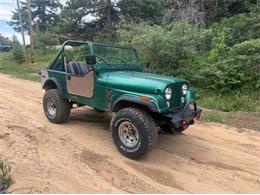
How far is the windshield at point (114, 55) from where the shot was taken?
19.7 feet

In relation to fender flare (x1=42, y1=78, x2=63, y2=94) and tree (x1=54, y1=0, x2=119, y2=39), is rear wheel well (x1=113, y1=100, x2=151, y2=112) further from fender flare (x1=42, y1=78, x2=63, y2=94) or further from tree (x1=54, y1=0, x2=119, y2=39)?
tree (x1=54, y1=0, x2=119, y2=39)

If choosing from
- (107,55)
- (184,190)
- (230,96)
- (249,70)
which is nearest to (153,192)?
(184,190)

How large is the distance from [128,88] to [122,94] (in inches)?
6.2

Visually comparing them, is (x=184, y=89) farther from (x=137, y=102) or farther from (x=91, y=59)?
(x=91, y=59)

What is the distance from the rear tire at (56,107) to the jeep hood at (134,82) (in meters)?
1.39

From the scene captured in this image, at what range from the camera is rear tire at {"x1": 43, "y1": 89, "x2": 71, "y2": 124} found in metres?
6.60

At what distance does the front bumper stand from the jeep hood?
486mm

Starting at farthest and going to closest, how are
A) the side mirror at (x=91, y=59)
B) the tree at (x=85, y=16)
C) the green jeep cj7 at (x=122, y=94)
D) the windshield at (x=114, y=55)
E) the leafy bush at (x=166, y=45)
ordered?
the tree at (x=85, y=16) < the leafy bush at (x=166, y=45) < the windshield at (x=114, y=55) < the side mirror at (x=91, y=59) < the green jeep cj7 at (x=122, y=94)

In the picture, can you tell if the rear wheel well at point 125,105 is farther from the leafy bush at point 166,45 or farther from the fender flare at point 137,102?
the leafy bush at point 166,45

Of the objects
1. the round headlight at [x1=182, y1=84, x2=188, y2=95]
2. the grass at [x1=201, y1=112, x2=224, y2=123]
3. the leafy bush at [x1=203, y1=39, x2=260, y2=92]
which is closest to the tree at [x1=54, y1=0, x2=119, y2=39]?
the leafy bush at [x1=203, y1=39, x2=260, y2=92]

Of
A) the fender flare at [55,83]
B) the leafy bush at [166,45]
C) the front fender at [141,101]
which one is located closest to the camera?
the front fender at [141,101]

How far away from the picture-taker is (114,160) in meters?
4.98

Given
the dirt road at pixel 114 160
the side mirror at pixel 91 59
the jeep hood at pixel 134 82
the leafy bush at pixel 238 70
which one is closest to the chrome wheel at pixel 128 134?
the dirt road at pixel 114 160

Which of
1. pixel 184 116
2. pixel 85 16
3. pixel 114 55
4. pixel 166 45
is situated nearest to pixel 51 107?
pixel 114 55
